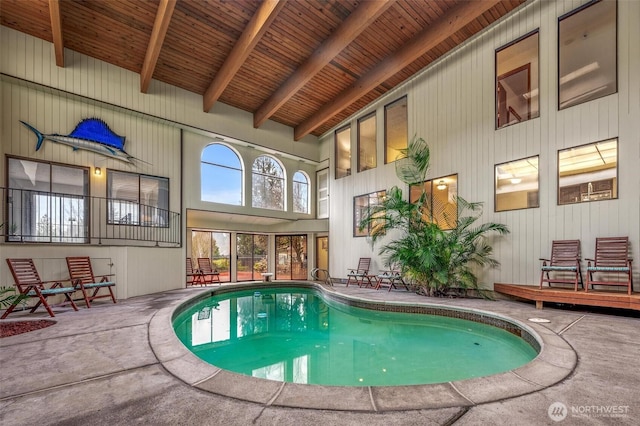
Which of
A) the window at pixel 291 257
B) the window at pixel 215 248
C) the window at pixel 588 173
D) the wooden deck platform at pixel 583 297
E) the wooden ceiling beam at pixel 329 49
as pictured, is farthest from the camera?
the window at pixel 291 257

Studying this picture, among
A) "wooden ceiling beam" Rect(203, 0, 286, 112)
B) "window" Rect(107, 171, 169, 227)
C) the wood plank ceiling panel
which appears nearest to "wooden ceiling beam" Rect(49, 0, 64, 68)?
the wood plank ceiling panel

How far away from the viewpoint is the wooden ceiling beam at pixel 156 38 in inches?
204

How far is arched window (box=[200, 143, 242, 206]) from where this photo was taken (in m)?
9.18

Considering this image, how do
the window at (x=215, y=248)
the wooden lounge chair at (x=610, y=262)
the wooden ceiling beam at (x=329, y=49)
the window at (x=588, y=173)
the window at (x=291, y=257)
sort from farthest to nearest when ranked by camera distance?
the window at (x=291, y=257) → the window at (x=215, y=248) → the wooden ceiling beam at (x=329, y=49) → the window at (x=588, y=173) → the wooden lounge chair at (x=610, y=262)

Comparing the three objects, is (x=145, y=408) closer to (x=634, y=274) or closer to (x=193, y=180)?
(x=634, y=274)

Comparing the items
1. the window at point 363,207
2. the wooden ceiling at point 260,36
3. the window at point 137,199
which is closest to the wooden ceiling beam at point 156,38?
the wooden ceiling at point 260,36

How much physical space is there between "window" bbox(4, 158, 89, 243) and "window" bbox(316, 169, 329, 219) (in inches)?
288

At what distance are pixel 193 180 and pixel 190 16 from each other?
4.25m

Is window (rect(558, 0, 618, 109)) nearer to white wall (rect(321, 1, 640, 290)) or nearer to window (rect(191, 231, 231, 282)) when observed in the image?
white wall (rect(321, 1, 640, 290))

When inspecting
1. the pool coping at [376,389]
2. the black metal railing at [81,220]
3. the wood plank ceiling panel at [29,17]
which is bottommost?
the pool coping at [376,389]

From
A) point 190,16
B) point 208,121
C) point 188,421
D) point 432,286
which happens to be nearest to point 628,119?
point 432,286

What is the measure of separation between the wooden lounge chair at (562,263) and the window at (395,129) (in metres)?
4.58

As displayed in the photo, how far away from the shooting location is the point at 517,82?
6625mm

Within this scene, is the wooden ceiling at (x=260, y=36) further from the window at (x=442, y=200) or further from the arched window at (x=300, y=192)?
the arched window at (x=300, y=192)
